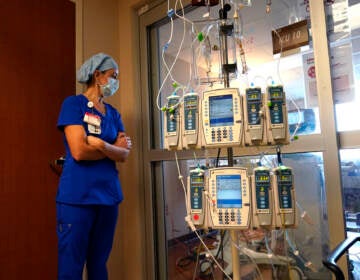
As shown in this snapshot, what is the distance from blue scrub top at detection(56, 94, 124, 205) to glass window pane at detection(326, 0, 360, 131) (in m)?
1.16

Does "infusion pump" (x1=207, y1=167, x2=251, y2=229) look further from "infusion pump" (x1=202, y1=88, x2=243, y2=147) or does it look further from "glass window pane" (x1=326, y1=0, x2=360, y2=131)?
"glass window pane" (x1=326, y1=0, x2=360, y2=131)

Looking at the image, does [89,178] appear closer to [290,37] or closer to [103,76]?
[103,76]

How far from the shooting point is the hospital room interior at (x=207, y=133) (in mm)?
1070

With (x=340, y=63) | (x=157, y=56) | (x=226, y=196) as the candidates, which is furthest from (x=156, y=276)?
(x=340, y=63)

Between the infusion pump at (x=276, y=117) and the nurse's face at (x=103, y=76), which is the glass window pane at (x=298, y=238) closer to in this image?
the infusion pump at (x=276, y=117)

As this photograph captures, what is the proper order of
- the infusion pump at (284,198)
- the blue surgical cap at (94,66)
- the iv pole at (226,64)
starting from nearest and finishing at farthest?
the infusion pump at (284,198)
the iv pole at (226,64)
the blue surgical cap at (94,66)

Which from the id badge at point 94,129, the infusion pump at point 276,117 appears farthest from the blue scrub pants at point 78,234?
the infusion pump at point 276,117

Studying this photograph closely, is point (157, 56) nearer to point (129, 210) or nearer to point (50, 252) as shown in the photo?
point (129, 210)

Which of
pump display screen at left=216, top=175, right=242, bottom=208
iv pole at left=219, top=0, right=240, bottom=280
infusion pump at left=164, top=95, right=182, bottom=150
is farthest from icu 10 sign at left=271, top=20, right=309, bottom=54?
pump display screen at left=216, top=175, right=242, bottom=208

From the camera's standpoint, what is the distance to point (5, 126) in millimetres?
1566

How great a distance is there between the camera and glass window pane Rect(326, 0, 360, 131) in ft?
4.19

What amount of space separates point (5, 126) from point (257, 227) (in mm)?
1449

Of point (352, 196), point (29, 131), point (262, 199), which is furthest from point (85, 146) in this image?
point (352, 196)

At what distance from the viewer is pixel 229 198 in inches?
41.6
